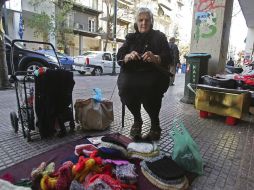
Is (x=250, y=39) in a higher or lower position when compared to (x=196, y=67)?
higher

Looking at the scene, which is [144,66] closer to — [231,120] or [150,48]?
[150,48]

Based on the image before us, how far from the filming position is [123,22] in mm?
31109

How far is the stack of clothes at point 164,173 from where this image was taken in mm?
1874

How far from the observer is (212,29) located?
206 inches

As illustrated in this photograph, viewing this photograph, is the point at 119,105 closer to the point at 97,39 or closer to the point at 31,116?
the point at 31,116

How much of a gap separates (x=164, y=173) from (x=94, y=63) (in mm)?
11575

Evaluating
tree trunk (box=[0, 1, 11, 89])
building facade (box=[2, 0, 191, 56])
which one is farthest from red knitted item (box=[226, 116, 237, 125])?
building facade (box=[2, 0, 191, 56])

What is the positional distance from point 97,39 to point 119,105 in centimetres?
2477

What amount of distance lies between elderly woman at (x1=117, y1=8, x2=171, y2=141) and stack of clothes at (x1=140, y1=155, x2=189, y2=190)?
0.72 m

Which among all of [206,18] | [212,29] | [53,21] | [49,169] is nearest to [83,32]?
[53,21]

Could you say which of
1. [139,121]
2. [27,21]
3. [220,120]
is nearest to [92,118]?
[139,121]

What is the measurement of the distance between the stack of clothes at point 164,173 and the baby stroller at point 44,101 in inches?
50.8

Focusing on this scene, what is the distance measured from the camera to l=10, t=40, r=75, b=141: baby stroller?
2.62 m

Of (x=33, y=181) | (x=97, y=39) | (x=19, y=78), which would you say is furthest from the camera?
(x=97, y=39)
